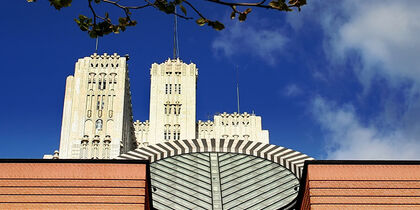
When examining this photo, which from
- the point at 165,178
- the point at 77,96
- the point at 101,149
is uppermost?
the point at 77,96

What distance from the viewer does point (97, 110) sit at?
78.8m

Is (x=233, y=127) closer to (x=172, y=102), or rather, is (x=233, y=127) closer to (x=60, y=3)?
(x=172, y=102)

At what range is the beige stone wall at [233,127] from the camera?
86.6 m

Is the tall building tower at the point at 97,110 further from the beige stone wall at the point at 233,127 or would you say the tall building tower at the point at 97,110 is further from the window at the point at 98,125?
the beige stone wall at the point at 233,127

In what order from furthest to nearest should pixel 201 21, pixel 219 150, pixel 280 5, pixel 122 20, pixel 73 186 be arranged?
pixel 219 150
pixel 73 186
pixel 122 20
pixel 201 21
pixel 280 5

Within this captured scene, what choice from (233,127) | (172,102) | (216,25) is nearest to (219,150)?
(216,25)

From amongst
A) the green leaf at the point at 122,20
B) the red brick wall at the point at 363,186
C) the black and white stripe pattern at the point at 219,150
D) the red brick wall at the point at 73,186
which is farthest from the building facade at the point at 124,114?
the green leaf at the point at 122,20

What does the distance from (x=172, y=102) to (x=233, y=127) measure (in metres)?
9.10

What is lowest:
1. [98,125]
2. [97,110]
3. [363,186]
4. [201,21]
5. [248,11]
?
[363,186]

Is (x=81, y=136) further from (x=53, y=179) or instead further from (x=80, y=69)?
Result: (x=53, y=179)

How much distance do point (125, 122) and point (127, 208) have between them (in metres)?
62.6

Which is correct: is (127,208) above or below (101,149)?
below

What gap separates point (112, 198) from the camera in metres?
18.1

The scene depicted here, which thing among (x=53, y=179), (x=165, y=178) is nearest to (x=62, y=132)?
(x=165, y=178)
